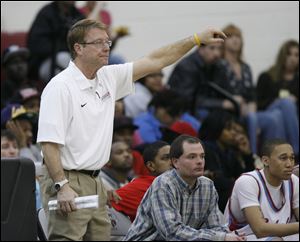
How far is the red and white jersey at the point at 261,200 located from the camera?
23.3 ft

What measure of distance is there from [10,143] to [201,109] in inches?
129

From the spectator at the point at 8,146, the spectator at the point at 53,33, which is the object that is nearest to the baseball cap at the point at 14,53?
the spectator at the point at 53,33

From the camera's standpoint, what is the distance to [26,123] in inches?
381

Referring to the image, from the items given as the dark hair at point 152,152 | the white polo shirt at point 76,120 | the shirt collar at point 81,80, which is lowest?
the dark hair at point 152,152

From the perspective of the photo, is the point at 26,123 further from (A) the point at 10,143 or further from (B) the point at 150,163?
(B) the point at 150,163

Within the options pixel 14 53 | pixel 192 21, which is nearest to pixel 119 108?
pixel 14 53

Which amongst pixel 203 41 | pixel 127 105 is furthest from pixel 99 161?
pixel 127 105

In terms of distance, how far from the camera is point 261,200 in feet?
23.4

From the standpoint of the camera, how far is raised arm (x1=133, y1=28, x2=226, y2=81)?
21.8 feet

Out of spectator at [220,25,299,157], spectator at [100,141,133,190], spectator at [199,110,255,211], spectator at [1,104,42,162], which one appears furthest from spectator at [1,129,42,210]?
spectator at [220,25,299,157]

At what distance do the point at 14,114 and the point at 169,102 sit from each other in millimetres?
1763

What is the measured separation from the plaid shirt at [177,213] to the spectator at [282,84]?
16.9 ft

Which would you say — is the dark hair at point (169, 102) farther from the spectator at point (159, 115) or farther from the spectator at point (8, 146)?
the spectator at point (8, 146)

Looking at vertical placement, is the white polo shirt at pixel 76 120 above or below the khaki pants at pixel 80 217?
above
